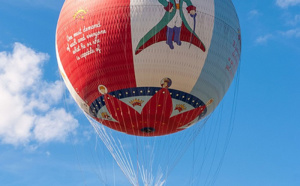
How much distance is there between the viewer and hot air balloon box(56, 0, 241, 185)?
A: 2859 cm

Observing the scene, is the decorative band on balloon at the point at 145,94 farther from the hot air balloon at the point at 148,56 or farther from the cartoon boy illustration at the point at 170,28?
the cartoon boy illustration at the point at 170,28

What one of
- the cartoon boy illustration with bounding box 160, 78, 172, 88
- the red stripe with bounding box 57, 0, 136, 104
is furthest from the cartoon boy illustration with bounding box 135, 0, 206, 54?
the cartoon boy illustration with bounding box 160, 78, 172, 88

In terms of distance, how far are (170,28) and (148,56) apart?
1536 mm

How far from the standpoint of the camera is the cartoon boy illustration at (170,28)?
28.5 metres

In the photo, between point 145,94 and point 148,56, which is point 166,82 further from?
point 148,56

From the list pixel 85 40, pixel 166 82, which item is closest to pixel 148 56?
pixel 166 82

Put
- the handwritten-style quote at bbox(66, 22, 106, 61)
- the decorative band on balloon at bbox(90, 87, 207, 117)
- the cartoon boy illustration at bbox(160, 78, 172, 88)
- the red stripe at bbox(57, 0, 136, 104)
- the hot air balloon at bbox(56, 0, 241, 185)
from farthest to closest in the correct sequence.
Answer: the decorative band on balloon at bbox(90, 87, 207, 117) → the cartoon boy illustration at bbox(160, 78, 172, 88) → the handwritten-style quote at bbox(66, 22, 106, 61) → the red stripe at bbox(57, 0, 136, 104) → the hot air balloon at bbox(56, 0, 241, 185)

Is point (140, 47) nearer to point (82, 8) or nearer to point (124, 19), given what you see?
point (124, 19)

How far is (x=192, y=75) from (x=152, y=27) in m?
2.87

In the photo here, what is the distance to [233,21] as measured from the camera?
101 ft

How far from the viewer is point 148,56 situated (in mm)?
28781

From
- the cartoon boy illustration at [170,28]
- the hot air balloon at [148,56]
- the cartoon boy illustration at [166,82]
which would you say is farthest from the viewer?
the cartoon boy illustration at [166,82]

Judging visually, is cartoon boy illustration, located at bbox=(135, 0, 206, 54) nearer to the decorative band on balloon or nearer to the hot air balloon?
the hot air balloon

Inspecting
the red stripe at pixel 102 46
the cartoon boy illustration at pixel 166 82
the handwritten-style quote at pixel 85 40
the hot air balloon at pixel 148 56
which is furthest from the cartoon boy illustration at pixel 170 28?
the handwritten-style quote at pixel 85 40
